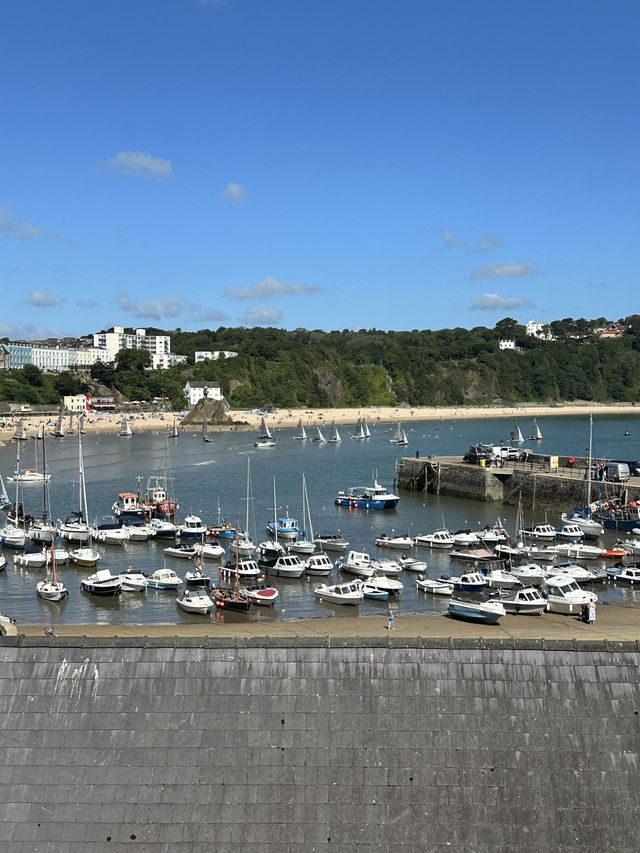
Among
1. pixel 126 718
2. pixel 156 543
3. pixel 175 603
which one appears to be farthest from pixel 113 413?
pixel 126 718

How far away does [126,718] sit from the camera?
12.2 metres

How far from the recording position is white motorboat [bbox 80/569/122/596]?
39562mm

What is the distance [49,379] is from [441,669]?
188941 mm

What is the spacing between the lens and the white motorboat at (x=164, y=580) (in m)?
40.7

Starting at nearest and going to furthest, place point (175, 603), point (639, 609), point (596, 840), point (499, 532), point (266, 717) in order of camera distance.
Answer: point (596, 840), point (266, 717), point (639, 609), point (175, 603), point (499, 532)

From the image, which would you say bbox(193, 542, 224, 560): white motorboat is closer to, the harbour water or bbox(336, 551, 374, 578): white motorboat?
the harbour water

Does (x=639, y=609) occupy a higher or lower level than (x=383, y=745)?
lower

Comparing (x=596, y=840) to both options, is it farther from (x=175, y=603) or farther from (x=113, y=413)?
(x=113, y=413)

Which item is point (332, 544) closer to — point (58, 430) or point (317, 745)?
point (317, 745)

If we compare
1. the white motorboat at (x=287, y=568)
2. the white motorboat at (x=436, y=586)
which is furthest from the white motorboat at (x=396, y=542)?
the white motorboat at (x=436, y=586)

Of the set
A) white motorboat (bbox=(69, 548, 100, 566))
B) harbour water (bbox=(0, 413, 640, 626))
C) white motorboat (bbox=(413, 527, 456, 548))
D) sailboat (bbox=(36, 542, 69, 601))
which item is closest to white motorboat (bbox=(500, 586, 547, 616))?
harbour water (bbox=(0, 413, 640, 626))

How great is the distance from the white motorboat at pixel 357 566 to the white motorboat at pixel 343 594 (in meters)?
4.40

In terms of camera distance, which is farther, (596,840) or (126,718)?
(126,718)

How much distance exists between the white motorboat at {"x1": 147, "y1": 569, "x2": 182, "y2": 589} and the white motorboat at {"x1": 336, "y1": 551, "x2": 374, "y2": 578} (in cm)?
820
